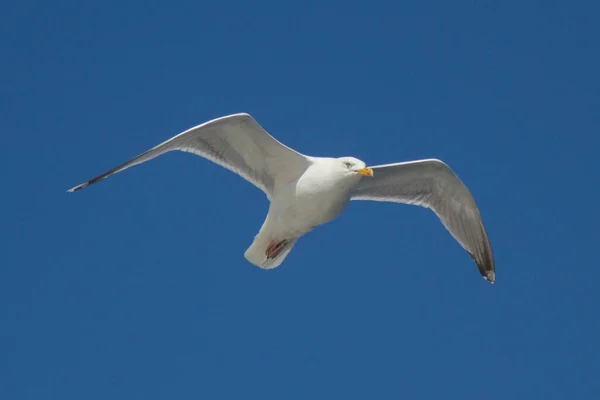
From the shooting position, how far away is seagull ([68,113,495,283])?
10578mm

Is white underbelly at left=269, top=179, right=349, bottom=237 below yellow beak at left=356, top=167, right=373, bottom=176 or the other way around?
below

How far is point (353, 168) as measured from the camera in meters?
10.6

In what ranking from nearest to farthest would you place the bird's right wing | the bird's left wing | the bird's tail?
the bird's right wing
the bird's tail
the bird's left wing

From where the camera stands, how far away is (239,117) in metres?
10.5

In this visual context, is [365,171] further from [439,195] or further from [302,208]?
[439,195]

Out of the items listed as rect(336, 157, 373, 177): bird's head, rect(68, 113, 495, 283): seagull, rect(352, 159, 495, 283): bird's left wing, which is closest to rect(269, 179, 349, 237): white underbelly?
rect(68, 113, 495, 283): seagull

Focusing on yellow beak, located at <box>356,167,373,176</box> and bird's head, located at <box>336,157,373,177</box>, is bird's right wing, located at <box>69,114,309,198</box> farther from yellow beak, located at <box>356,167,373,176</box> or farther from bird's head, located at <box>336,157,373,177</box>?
yellow beak, located at <box>356,167,373,176</box>

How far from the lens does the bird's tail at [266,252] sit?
11180mm

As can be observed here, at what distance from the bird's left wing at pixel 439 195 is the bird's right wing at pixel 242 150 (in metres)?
1.14

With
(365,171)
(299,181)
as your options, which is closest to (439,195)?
(365,171)

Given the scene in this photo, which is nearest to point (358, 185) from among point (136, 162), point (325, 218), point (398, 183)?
point (398, 183)

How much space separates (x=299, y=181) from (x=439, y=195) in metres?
2.16

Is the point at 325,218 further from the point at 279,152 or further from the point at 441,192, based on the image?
the point at 441,192

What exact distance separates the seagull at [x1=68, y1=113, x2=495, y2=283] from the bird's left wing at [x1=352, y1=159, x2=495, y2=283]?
0.01 metres
